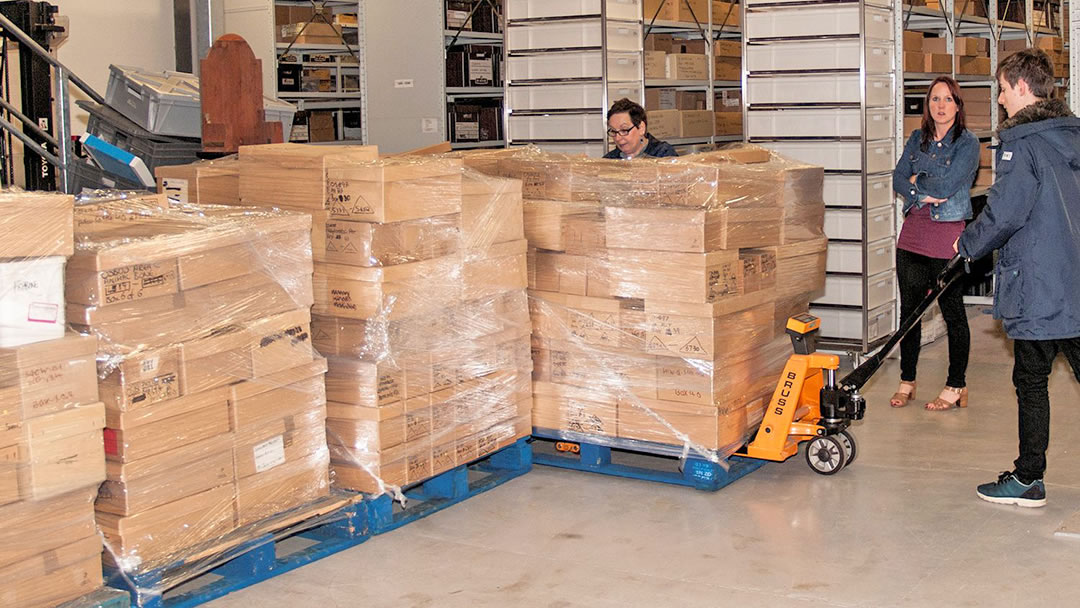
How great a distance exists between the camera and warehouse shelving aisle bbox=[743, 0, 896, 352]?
25.2 feet

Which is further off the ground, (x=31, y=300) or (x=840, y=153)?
(x=840, y=153)

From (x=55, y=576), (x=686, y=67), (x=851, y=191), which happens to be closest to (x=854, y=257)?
(x=851, y=191)

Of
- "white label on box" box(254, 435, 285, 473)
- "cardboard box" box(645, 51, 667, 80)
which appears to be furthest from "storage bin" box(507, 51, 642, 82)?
"white label on box" box(254, 435, 285, 473)

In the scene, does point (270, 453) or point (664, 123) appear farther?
point (664, 123)

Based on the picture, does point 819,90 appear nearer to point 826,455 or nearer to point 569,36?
point 569,36

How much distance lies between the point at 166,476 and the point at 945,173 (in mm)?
4505

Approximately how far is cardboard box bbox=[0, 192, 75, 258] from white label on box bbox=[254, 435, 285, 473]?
1.05 m

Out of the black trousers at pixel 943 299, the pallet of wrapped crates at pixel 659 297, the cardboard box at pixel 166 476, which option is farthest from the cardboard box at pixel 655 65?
the cardboard box at pixel 166 476

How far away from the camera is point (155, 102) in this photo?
6238mm

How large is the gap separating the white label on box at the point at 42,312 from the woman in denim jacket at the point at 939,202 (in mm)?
4553

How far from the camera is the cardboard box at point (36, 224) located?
3.70 m

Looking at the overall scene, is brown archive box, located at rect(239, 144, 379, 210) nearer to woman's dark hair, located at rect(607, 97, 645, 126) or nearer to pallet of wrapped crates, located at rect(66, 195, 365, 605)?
pallet of wrapped crates, located at rect(66, 195, 365, 605)

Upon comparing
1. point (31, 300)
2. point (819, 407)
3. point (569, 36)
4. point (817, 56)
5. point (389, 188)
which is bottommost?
point (819, 407)

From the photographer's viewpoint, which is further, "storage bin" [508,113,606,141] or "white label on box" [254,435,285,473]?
"storage bin" [508,113,606,141]
